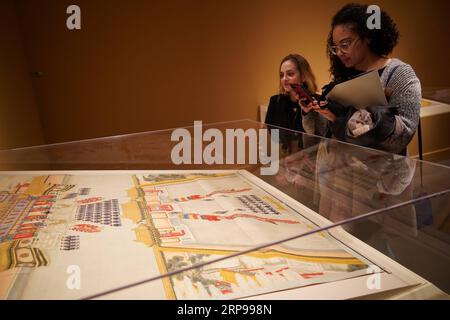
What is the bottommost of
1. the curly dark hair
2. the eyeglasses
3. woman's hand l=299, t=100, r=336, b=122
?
woman's hand l=299, t=100, r=336, b=122

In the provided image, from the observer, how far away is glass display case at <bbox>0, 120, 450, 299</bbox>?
2.52 feet

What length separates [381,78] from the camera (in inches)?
53.4

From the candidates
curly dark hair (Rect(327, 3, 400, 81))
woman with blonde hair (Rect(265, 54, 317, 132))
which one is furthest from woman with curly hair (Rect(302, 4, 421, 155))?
woman with blonde hair (Rect(265, 54, 317, 132))

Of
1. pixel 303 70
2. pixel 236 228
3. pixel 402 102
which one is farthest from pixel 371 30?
pixel 236 228

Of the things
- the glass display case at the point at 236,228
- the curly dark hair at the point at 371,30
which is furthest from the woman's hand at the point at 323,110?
the curly dark hair at the point at 371,30

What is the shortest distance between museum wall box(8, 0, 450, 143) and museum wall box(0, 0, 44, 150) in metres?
0.11

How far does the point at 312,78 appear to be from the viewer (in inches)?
86.0

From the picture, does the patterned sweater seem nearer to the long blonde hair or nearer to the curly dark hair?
the curly dark hair

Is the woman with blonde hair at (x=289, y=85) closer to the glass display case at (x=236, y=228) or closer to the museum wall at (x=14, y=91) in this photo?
the glass display case at (x=236, y=228)

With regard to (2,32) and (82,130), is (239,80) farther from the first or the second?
(2,32)

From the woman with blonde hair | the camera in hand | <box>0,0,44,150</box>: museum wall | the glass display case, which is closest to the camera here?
the glass display case

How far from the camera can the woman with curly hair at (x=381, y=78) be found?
49.6 inches

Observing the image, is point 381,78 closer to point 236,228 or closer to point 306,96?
point 306,96

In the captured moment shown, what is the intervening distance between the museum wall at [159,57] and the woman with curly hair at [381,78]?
6.44 feet
